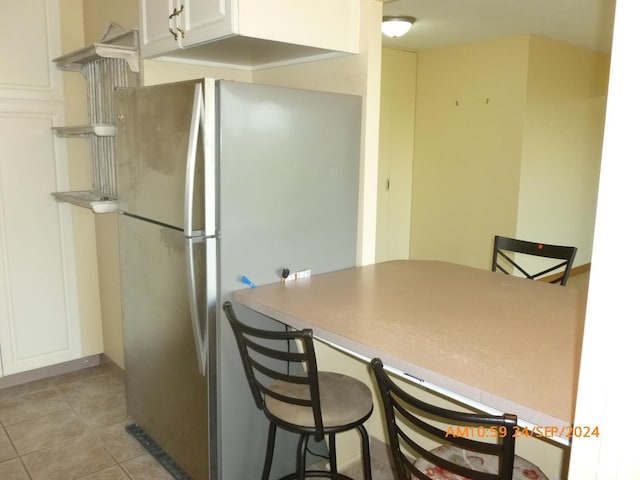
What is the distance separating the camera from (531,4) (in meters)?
3.51

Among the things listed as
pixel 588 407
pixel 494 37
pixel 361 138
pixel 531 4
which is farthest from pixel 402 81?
pixel 588 407

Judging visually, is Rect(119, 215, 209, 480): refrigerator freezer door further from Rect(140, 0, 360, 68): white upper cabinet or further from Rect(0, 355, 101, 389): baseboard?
Rect(0, 355, 101, 389): baseboard

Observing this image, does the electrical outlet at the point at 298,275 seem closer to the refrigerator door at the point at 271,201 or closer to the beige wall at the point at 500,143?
the refrigerator door at the point at 271,201

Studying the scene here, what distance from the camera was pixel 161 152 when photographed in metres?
2.04

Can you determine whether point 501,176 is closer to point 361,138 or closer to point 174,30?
point 361,138

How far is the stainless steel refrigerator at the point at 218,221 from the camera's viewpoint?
1826mm

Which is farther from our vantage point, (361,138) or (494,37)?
(494,37)

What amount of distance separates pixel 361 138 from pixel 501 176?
→ 2983mm

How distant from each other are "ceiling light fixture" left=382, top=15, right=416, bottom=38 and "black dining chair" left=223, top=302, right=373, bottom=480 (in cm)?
279

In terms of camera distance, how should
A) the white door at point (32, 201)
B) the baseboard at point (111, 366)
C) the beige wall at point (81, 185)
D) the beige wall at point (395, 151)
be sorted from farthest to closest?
the beige wall at point (395, 151) → the baseboard at point (111, 366) → the beige wall at point (81, 185) → the white door at point (32, 201)

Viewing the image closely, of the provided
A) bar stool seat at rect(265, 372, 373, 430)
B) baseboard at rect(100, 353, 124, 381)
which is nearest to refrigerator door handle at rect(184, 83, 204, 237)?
bar stool seat at rect(265, 372, 373, 430)

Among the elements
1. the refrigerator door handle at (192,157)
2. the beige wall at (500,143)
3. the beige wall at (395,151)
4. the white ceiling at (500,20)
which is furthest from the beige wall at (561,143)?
the refrigerator door handle at (192,157)

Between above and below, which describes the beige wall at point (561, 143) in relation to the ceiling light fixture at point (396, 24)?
below

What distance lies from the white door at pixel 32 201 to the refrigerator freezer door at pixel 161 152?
955 mm
